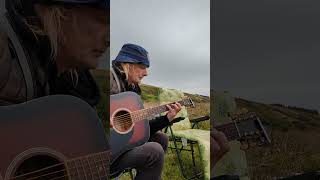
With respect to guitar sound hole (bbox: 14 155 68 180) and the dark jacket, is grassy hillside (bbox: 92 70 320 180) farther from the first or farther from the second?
guitar sound hole (bbox: 14 155 68 180)

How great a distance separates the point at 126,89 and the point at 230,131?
1123mm

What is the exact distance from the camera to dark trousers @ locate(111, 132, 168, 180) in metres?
4.30

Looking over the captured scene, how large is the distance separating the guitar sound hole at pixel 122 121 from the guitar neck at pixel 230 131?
965 mm

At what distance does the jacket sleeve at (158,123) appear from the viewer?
442 cm

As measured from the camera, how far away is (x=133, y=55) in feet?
14.2

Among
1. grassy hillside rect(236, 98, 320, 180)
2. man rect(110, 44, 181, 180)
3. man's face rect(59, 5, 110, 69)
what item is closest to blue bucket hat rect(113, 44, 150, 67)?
man rect(110, 44, 181, 180)

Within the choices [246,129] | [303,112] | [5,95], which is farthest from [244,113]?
[5,95]

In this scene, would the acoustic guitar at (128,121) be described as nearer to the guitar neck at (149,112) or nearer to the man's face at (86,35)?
the guitar neck at (149,112)

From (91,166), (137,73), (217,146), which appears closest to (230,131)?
(217,146)

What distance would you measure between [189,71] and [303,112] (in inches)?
54.7

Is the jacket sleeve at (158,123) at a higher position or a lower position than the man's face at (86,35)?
lower

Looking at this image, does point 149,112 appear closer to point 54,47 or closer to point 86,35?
point 86,35

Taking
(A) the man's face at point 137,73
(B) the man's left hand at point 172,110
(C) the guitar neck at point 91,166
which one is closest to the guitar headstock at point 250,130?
(B) the man's left hand at point 172,110

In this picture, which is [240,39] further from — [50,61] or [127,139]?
[50,61]
